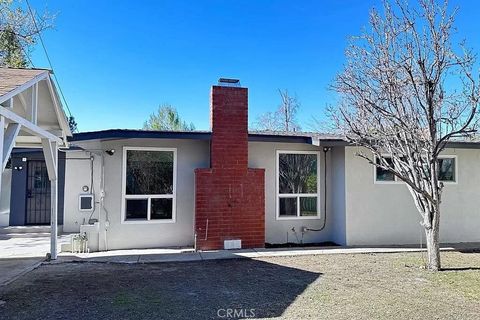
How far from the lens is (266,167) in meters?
9.73

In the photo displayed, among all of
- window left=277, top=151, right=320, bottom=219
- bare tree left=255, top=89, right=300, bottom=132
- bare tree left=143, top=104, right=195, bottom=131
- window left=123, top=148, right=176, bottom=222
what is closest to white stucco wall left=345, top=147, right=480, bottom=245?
window left=277, top=151, right=320, bottom=219

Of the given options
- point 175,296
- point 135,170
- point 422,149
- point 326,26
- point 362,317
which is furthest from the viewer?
point 326,26

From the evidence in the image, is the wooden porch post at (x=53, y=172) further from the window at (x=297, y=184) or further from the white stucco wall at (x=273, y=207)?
the window at (x=297, y=184)

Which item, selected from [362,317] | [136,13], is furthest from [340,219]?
[136,13]

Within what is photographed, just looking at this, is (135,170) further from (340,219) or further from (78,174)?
(340,219)

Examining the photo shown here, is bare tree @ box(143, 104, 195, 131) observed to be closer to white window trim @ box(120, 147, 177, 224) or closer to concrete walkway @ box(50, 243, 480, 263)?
white window trim @ box(120, 147, 177, 224)

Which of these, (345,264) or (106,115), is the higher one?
(106,115)

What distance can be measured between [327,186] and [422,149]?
3.48 metres

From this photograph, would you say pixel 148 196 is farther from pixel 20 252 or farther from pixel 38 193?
pixel 38 193

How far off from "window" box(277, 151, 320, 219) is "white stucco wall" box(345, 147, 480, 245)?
99 cm

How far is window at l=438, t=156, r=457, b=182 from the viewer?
33.8 ft

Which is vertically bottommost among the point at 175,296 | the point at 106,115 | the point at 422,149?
the point at 175,296

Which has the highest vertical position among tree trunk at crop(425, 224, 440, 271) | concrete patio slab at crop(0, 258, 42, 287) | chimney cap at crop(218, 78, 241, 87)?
chimney cap at crop(218, 78, 241, 87)

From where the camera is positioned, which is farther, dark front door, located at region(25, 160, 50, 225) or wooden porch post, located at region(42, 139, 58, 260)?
dark front door, located at region(25, 160, 50, 225)
